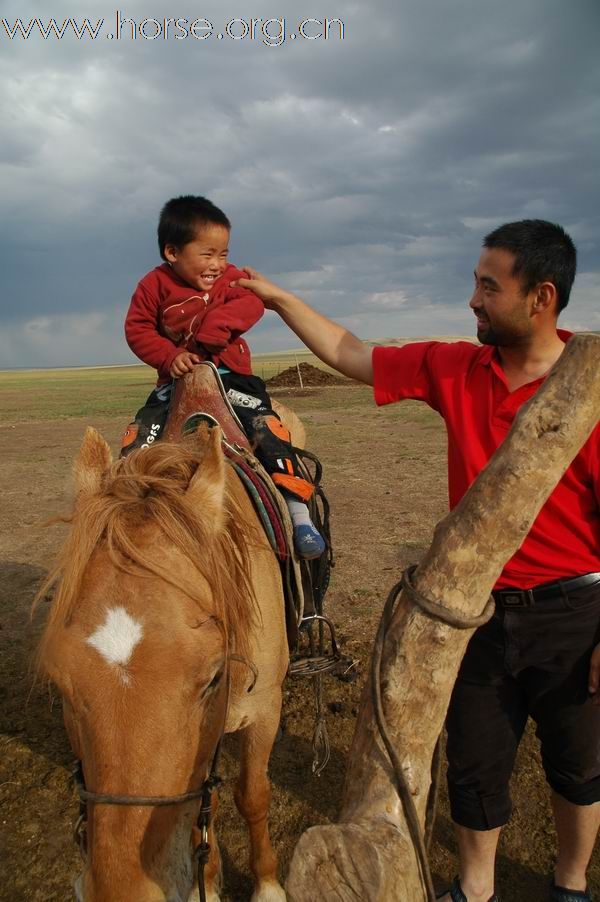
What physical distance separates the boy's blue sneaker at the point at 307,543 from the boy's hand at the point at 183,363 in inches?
42.2

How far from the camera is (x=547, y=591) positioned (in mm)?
2189

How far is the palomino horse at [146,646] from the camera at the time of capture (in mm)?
1546

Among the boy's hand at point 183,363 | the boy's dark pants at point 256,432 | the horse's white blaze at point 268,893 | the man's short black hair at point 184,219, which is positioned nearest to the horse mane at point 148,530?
the boy's dark pants at point 256,432

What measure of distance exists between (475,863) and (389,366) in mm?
2153

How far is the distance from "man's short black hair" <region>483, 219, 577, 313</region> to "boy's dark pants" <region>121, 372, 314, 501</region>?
1544 mm

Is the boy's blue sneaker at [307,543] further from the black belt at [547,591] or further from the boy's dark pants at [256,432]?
the black belt at [547,591]

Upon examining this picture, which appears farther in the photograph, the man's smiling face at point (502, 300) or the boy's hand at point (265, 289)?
the boy's hand at point (265, 289)

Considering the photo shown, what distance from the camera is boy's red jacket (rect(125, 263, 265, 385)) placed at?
340 centimetres

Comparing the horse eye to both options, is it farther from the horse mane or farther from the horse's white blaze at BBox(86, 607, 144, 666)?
the horse's white blaze at BBox(86, 607, 144, 666)

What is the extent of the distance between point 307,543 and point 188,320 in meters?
1.59

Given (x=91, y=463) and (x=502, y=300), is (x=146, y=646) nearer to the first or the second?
(x=91, y=463)

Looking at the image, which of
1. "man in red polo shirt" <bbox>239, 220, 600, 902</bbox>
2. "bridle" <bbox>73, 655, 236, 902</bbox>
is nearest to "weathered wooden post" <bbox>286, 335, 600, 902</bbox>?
"bridle" <bbox>73, 655, 236, 902</bbox>

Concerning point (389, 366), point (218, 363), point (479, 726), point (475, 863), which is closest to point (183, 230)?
point (218, 363)

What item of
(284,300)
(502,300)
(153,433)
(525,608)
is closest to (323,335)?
(284,300)
